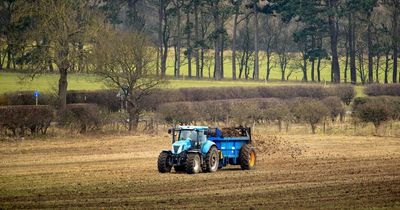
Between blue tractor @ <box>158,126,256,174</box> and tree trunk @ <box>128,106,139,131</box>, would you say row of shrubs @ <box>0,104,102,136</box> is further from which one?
blue tractor @ <box>158,126,256,174</box>

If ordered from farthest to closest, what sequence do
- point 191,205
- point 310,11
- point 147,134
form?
point 310,11
point 147,134
point 191,205

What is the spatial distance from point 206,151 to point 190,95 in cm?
3961

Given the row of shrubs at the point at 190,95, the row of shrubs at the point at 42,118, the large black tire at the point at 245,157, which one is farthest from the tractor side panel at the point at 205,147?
the row of shrubs at the point at 190,95

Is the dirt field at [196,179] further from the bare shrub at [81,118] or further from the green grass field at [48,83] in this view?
the green grass field at [48,83]

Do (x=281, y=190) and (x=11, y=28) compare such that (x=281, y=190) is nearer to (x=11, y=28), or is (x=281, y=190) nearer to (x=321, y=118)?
(x=321, y=118)

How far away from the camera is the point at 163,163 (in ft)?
101

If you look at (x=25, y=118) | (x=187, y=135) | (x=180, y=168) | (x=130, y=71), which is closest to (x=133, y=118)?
(x=130, y=71)

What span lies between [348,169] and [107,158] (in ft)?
38.2

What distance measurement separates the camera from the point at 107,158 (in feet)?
128

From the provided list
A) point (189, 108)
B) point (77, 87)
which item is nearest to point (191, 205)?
point (189, 108)

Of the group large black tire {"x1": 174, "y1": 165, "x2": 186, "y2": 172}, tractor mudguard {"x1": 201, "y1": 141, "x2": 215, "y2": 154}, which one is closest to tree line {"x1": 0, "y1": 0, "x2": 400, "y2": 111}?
large black tire {"x1": 174, "y1": 165, "x2": 186, "y2": 172}

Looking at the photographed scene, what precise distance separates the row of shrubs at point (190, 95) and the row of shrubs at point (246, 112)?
9.75ft

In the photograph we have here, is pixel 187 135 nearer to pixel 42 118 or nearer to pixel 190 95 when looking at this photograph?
pixel 42 118

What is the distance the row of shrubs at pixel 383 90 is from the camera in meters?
75.9
